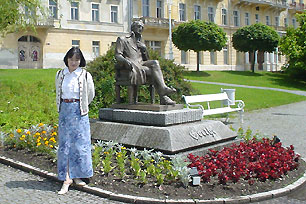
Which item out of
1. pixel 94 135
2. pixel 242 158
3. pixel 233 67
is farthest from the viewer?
pixel 233 67

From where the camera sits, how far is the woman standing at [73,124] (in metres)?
5.55

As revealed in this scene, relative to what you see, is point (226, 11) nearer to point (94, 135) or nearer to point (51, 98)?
point (51, 98)

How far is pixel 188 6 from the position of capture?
134 ft

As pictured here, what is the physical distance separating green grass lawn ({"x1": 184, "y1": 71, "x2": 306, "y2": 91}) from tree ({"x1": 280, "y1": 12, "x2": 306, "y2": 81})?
3.94 feet

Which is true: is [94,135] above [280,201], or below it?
above

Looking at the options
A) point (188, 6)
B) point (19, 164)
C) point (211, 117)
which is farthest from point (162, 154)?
point (188, 6)

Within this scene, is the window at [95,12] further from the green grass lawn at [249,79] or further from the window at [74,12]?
the green grass lawn at [249,79]

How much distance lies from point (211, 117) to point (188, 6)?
93.8 feet

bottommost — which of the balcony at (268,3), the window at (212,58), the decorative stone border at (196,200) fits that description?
the decorative stone border at (196,200)

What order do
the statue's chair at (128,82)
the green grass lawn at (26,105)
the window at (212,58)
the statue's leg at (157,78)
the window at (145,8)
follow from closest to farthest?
the statue's leg at (157,78) → the statue's chair at (128,82) → the green grass lawn at (26,105) → the window at (145,8) → the window at (212,58)

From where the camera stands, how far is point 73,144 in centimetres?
560

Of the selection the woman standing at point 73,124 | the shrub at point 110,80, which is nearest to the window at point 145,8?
the shrub at point 110,80

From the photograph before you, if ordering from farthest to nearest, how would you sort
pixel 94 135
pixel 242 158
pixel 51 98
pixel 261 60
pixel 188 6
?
1. pixel 261 60
2. pixel 188 6
3. pixel 51 98
4. pixel 94 135
5. pixel 242 158

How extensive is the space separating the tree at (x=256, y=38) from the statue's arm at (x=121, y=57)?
29.9 m
